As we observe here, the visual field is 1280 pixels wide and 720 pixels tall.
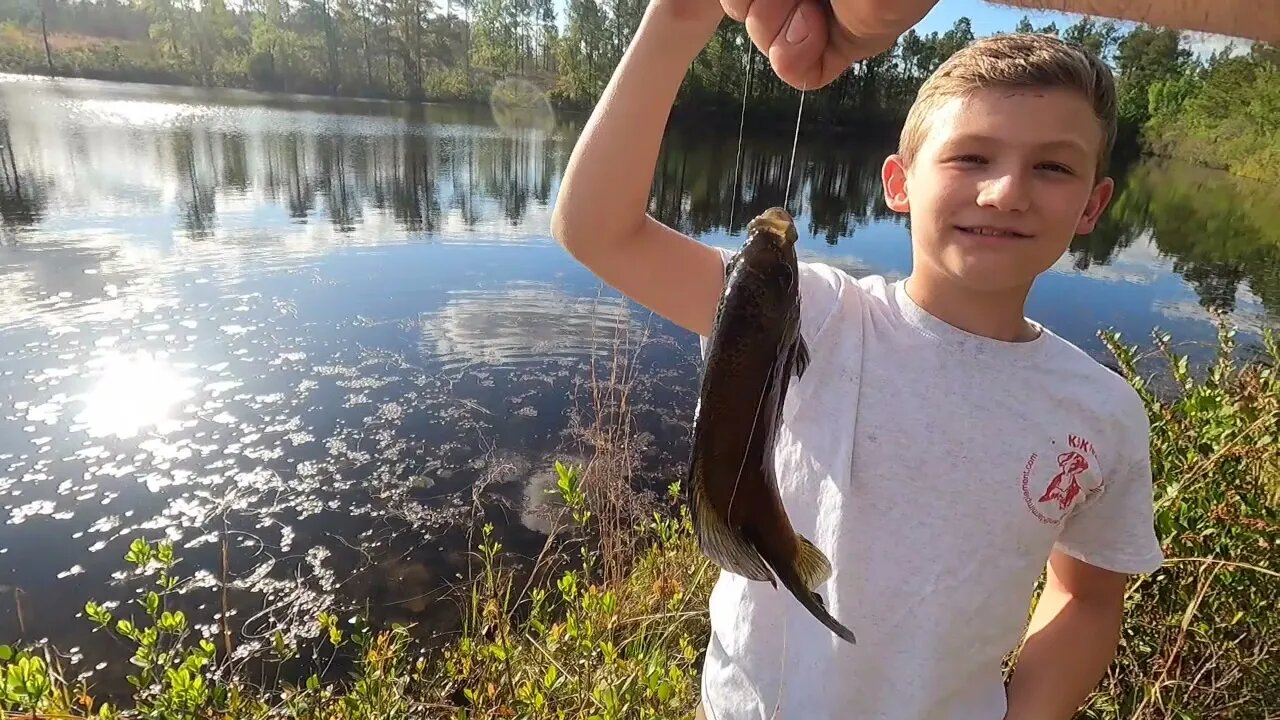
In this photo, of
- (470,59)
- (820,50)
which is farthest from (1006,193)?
(470,59)

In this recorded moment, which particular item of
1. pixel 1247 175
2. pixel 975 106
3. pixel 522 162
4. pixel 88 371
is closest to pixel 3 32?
pixel 522 162

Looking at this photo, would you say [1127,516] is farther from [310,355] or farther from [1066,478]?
[310,355]

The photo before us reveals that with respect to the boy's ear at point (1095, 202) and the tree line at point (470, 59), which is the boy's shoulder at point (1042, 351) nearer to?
the boy's ear at point (1095, 202)

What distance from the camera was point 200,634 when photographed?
187 inches

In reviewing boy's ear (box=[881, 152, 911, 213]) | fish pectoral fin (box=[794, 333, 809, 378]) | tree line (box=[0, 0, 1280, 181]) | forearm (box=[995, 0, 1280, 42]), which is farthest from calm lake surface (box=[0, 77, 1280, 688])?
tree line (box=[0, 0, 1280, 181])

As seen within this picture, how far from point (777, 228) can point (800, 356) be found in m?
0.27

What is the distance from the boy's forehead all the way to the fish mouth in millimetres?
522

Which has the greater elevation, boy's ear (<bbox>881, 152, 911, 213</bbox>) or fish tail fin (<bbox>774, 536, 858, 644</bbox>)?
boy's ear (<bbox>881, 152, 911, 213</bbox>)

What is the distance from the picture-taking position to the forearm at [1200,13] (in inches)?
67.7

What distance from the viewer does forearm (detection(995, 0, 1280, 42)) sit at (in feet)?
5.65

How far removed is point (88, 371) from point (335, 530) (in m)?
4.06

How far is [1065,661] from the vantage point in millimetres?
1725

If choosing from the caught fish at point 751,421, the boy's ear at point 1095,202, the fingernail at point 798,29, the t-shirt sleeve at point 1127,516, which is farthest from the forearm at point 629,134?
the t-shirt sleeve at point 1127,516

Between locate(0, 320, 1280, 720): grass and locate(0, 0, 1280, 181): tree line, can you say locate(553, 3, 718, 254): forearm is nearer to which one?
locate(0, 320, 1280, 720): grass
